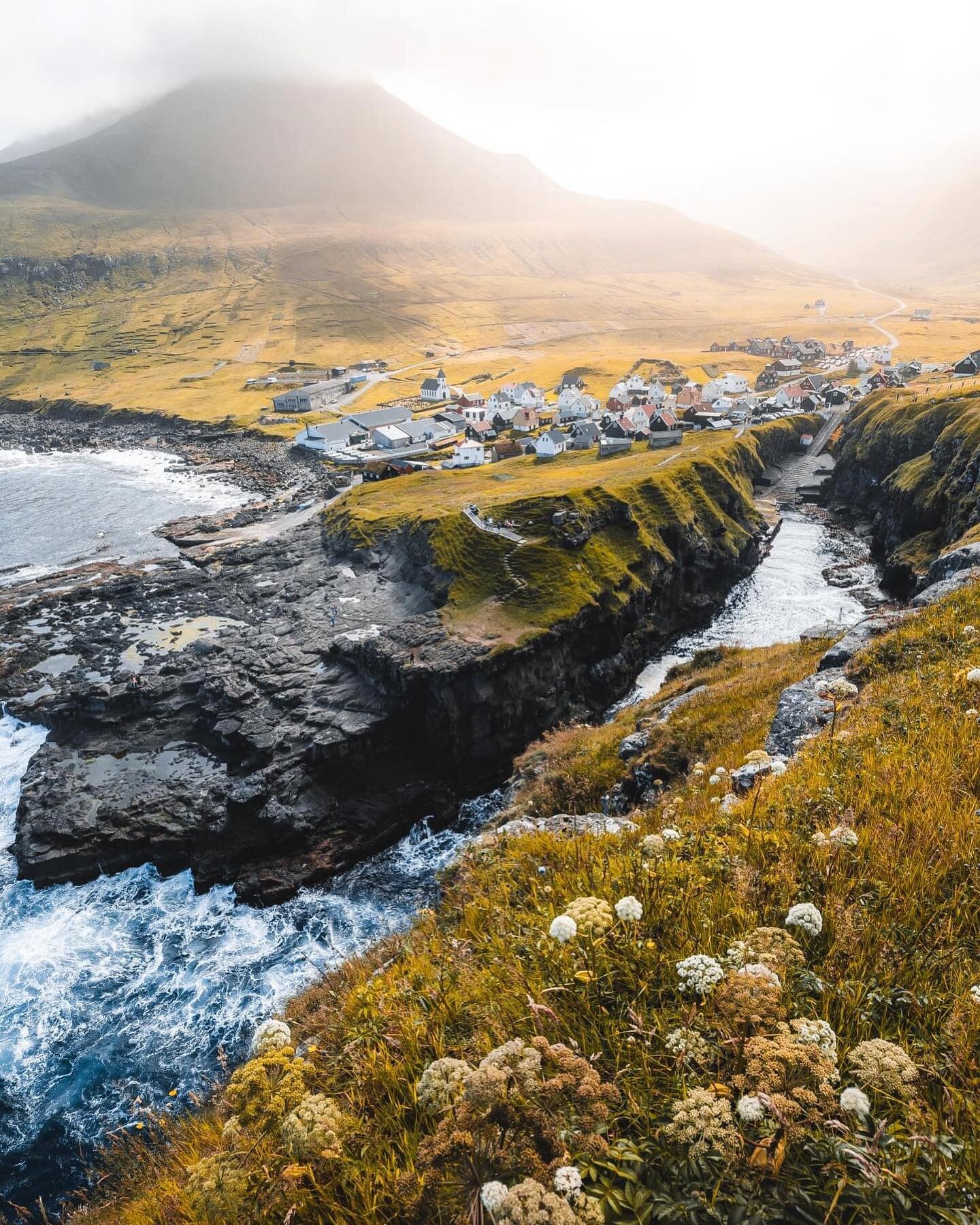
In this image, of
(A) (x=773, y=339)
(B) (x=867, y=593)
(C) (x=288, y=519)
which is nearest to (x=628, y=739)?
(B) (x=867, y=593)

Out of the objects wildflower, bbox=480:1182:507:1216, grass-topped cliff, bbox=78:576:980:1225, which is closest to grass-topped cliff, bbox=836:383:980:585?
grass-topped cliff, bbox=78:576:980:1225

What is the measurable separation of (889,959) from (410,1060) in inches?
150

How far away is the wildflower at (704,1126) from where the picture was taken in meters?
3.03

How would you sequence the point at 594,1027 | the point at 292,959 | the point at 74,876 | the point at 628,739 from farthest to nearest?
the point at 74,876, the point at 292,959, the point at 628,739, the point at 594,1027

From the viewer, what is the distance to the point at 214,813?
34531mm

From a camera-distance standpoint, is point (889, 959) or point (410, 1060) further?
point (410, 1060)

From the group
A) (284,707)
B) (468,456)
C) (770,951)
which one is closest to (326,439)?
(468,456)

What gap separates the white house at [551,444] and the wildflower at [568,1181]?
92131 mm

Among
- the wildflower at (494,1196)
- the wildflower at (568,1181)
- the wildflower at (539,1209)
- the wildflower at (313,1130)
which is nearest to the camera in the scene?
the wildflower at (539,1209)

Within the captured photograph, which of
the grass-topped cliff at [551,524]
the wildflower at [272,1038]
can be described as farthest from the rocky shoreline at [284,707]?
the wildflower at [272,1038]

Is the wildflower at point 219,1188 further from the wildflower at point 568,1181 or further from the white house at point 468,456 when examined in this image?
the white house at point 468,456

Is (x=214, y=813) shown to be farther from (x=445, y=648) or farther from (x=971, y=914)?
(x=971, y=914)

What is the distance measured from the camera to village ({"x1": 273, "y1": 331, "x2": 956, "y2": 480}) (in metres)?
95.7

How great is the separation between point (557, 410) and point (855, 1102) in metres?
131
